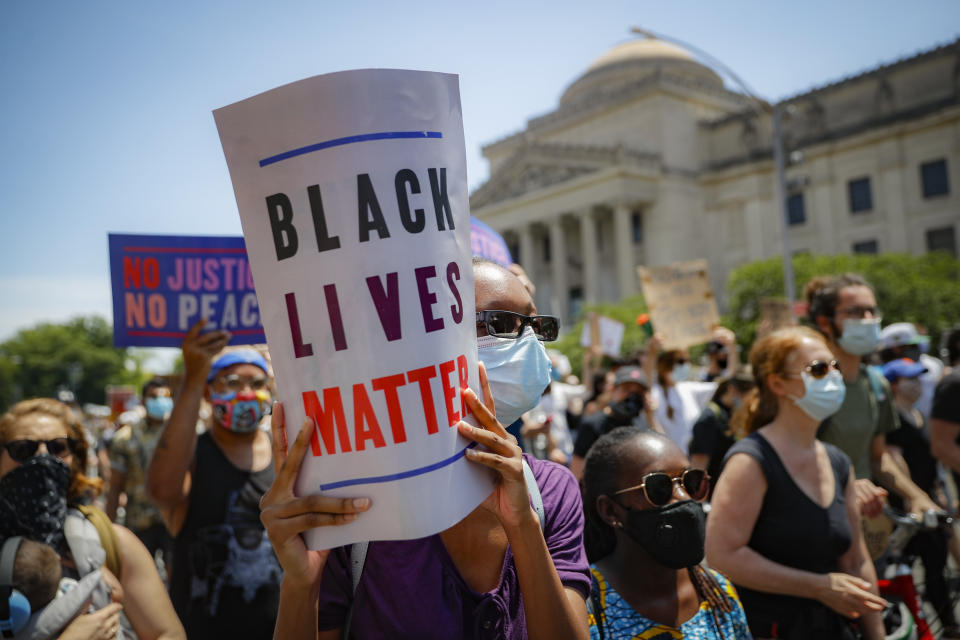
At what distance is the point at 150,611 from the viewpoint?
2.66 meters

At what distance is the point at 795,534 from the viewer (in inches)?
125

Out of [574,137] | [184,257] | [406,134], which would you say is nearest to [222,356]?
[184,257]

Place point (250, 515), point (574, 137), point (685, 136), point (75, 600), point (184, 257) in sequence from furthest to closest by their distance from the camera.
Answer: point (574, 137) < point (685, 136) < point (184, 257) < point (250, 515) < point (75, 600)

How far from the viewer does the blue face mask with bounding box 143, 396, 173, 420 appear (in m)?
6.74

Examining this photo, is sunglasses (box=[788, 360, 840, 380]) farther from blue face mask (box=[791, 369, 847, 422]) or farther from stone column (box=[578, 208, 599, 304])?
stone column (box=[578, 208, 599, 304])

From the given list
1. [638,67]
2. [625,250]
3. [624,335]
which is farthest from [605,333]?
[638,67]

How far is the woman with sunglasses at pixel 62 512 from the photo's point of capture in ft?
8.16

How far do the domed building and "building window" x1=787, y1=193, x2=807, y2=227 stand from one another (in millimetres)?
84

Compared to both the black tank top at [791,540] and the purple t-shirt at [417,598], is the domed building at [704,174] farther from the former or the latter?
the purple t-shirt at [417,598]

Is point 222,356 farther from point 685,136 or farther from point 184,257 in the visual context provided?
point 685,136

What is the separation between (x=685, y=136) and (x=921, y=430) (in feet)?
169

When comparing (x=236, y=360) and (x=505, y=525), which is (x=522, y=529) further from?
(x=236, y=360)

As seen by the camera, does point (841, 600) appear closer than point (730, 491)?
Yes

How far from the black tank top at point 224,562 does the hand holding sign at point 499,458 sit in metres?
2.17
